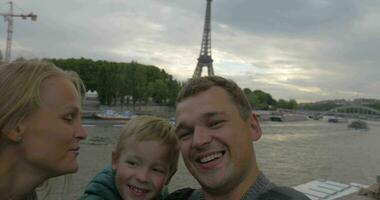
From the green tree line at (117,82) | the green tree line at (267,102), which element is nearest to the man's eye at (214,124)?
the green tree line at (117,82)

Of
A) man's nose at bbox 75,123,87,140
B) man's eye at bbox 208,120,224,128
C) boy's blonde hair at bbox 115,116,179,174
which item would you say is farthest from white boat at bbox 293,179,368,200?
man's nose at bbox 75,123,87,140

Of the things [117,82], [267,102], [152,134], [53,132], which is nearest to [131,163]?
[152,134]

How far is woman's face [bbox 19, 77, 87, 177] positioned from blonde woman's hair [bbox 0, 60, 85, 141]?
0.08ft

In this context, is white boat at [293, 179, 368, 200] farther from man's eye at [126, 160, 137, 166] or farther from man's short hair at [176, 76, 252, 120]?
man's short hair at [176, 76, 252, 120]

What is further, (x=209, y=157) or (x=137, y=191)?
(x=137, y=191)

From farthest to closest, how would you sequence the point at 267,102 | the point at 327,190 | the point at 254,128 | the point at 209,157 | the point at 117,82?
the point at 267,102 → the point at 117,82 → the point at 327,190 → the point at 254,128 → the point at 209,157

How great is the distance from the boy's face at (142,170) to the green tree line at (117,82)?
1977 inches

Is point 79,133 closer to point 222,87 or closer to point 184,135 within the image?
point 184,135

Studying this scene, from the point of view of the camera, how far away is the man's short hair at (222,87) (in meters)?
2.01

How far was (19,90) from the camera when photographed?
150 cm

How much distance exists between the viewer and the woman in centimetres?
149

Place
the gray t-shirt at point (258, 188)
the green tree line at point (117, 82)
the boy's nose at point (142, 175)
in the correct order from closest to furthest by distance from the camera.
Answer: the gray t-shirt at point (258, 188) < the boy's nose at point (142, 175) < the green tree line at point (117, 82)

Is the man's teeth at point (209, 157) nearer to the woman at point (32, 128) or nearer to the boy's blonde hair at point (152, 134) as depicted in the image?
the boy's blonde hair at point (152, 134)

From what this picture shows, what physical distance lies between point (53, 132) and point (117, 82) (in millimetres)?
52150
